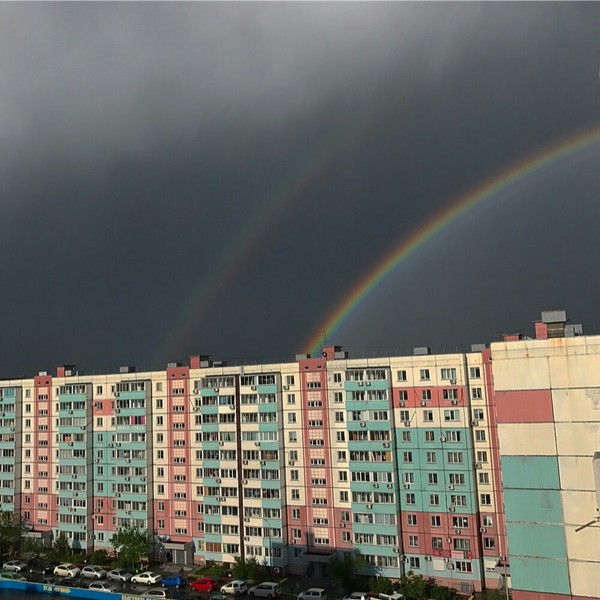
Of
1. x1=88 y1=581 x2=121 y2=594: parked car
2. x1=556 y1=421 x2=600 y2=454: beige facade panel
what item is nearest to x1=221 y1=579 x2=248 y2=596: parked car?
x1=88 y1=581 x2=121 y2=594: parked car

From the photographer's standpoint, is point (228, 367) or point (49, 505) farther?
point (49, 505)

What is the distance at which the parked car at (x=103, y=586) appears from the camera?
4059cm

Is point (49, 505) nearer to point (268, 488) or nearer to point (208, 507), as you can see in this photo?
point (208, 507)

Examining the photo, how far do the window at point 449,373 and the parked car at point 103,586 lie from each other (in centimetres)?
2636

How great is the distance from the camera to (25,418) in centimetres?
5538

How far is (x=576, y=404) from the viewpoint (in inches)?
640

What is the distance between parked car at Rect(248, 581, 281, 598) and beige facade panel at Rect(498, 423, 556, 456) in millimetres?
27524

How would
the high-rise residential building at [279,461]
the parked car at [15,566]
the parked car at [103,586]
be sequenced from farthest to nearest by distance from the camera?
the parked car at [15,566] → the parked car at [103,586] → the high-rise residential building at [279,461]

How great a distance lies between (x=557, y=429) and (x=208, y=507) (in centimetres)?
3489

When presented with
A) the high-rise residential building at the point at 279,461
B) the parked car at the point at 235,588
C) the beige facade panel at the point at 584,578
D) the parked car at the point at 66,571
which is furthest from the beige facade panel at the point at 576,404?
the parked car at the point at 66,571

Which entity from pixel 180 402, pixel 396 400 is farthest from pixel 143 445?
pixel 396 400

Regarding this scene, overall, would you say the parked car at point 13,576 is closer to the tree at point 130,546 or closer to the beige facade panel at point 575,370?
the tree at point 130,546

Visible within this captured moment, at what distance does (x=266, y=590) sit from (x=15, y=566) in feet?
71.8

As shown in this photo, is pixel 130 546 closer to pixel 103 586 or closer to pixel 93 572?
pixel 103 586
